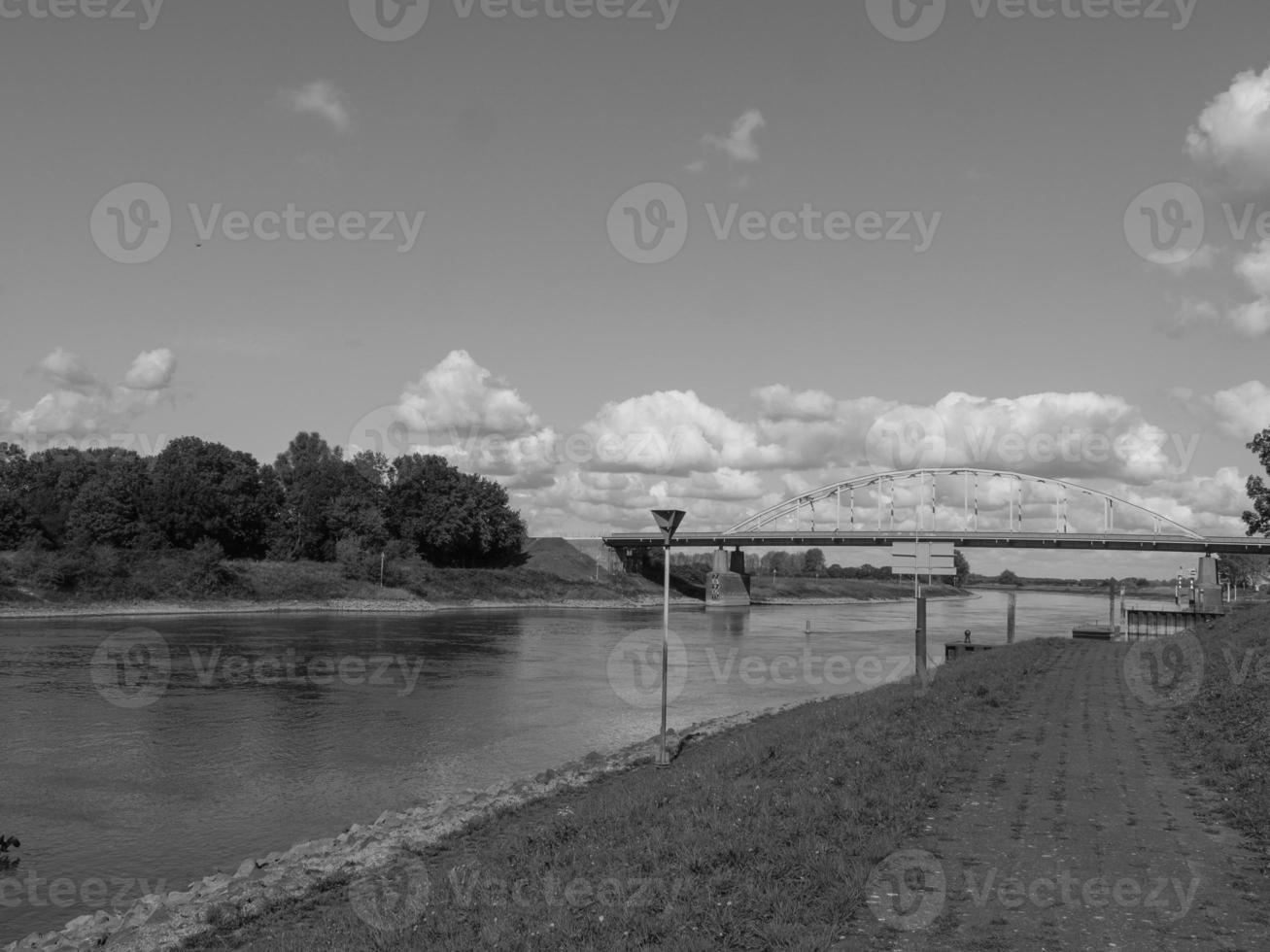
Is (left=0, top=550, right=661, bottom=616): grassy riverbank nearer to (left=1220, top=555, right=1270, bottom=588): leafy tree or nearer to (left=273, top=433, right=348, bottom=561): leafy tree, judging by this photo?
(left=273, top=433, right=348, bottom=561): leafy tree

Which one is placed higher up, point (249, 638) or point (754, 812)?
point (754, 812)

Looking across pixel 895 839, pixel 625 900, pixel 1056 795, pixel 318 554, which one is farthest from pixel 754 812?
pixel 318 554

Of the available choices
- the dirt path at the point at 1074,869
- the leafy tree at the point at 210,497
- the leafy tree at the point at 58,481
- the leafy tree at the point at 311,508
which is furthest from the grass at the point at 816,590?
the dirt path at the point at 1074,869

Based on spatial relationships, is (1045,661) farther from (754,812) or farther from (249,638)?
(249,638)

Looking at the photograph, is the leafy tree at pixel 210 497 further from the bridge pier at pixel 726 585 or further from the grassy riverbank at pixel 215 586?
the bridge pier at pixel 726 585

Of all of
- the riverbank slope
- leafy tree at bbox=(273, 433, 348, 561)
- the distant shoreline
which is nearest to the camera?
the riverbank slope

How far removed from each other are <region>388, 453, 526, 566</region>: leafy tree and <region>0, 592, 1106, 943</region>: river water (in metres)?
62.3

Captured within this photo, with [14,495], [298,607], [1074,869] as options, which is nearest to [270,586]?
[298,607]

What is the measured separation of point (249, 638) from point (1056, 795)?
180 ft

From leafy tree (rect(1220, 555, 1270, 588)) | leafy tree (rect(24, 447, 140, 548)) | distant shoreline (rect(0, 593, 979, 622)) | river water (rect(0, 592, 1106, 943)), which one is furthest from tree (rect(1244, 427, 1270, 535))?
leafy tree (rect(1220, 555, 1270, 588))

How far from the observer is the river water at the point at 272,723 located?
1628 centimetres

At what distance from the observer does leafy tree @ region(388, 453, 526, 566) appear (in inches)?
5027

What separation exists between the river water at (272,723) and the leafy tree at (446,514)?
62.3 m

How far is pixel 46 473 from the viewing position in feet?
355
